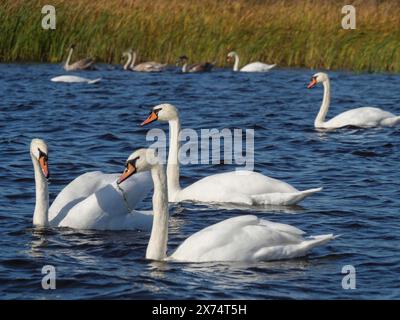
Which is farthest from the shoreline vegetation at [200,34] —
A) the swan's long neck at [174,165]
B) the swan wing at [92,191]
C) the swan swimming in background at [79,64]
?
the swan wing at [92,191]

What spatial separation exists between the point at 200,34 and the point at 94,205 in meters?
16.9

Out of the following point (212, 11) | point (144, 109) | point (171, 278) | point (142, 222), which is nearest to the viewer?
point (171, 278)

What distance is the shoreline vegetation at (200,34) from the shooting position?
23484 millimetres

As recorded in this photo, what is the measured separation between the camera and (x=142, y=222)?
9211 mm

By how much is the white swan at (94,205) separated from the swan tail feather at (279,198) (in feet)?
4.90

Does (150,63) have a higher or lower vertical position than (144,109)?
higher

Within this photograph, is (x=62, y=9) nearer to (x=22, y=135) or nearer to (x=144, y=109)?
(x=144, y=109)

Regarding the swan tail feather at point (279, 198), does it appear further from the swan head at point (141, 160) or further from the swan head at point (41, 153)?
the swan head at point (141, 160)

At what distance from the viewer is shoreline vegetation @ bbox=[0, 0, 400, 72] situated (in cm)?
2348

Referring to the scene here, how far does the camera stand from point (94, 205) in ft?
29.6

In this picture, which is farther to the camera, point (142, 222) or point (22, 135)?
point (22, 135)

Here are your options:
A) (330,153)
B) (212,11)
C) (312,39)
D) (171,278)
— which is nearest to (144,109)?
(330,153)
